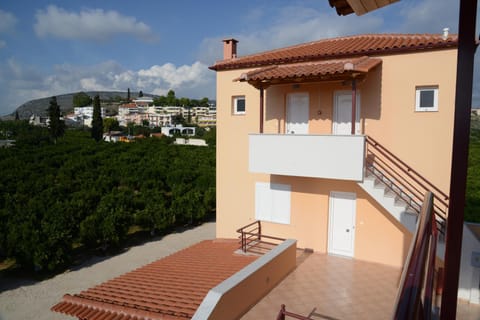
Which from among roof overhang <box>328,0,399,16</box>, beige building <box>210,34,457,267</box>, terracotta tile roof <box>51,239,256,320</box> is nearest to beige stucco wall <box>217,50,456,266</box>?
beige building <box>210,34,457,267</box>

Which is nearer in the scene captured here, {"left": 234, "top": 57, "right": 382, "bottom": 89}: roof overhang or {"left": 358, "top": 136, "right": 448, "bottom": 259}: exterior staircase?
{"left": 358, "top": 136, "right": 448, "bottom": 259}: exterior staircase

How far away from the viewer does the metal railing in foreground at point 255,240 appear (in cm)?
1223

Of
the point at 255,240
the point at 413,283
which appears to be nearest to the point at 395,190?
the point at 255,240

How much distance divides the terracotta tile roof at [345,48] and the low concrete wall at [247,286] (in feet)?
19.1

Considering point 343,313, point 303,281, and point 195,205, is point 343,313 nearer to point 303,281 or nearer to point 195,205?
point 303,281

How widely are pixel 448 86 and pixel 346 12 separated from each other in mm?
7762

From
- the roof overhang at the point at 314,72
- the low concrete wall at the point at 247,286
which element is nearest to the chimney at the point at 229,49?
the roof overhang at the point at 314,72

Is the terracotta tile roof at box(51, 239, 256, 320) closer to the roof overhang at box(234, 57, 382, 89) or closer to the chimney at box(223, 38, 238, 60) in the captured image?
the roof overhang at box(234, 57, 382, 89)

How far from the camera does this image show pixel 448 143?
10117mm

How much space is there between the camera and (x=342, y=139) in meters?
9.73

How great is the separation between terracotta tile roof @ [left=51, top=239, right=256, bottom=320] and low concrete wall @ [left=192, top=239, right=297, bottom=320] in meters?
0.84

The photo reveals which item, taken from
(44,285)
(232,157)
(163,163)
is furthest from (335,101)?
(163,163)

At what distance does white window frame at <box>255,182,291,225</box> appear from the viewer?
1252cm

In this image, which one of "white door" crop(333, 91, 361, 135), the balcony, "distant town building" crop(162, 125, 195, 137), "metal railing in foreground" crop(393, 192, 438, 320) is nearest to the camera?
"metal railing in foreground" crop(393, 192, 438, 320)
